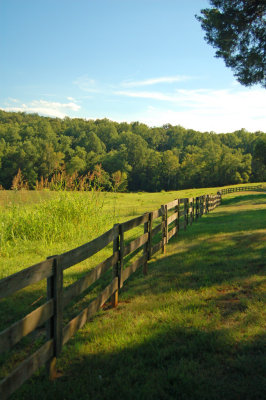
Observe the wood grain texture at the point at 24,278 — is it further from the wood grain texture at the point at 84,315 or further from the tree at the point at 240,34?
the tree at the point at 240,34

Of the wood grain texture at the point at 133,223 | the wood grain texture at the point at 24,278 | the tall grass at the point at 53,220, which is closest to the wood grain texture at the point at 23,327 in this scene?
the wood grain texture at the point at 24,278

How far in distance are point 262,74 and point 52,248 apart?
37.3 feet

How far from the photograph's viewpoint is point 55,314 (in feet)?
11.0

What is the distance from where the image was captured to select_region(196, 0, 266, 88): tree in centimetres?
1223

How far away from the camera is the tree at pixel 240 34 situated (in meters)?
12.2

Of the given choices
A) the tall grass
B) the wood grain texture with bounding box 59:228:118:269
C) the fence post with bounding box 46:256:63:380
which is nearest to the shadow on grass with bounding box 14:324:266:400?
the fence post with bounding box 46:256:63:380

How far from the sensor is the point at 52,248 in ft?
32.0

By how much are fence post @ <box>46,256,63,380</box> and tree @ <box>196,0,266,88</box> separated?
41.1 ft

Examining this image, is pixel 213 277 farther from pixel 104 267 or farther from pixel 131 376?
pixel 131 376

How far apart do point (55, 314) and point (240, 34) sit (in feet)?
Result: 45.2

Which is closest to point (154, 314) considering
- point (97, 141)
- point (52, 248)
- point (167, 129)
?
point (52, 248)

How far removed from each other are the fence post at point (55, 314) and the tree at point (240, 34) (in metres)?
12.5

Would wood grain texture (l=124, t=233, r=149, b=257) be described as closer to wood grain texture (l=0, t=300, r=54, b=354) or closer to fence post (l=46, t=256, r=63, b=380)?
fence post (l=46, t=256, r=63, b=380)

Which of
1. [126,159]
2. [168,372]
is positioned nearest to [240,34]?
[168,372]
